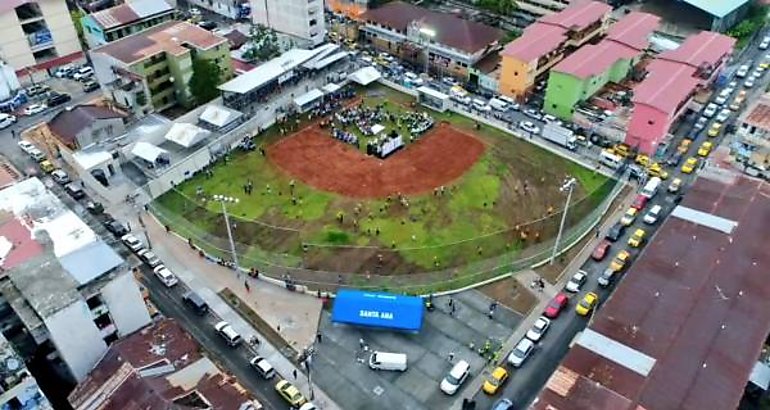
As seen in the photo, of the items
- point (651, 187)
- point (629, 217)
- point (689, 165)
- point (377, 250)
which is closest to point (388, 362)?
point (377, 250)

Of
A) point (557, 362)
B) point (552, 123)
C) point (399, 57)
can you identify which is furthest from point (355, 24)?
point (557, 362)

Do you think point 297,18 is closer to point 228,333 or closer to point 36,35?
point 36,35

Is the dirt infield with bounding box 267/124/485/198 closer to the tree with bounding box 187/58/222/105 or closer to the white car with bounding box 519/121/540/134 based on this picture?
the white car with bounding box 519/121/540/134

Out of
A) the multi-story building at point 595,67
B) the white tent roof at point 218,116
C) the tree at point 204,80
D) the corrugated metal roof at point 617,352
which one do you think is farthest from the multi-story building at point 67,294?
the multi-story building at point 595,67

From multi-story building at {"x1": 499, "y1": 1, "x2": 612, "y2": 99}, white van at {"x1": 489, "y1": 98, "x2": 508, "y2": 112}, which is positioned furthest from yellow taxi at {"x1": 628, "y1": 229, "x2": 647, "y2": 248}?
multi-story building at {"x1": 499, "y1": 1, "x2": 612, "y2": 99}

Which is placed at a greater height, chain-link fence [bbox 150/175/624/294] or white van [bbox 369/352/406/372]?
chain-link fence [bbox 150/175/624/294]
